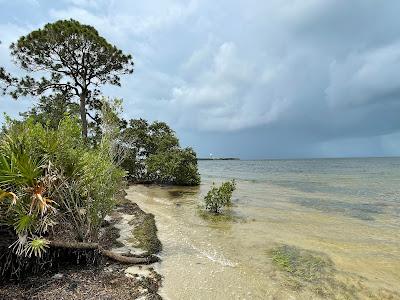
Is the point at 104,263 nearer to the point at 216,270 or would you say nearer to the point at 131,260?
the point at 131,260

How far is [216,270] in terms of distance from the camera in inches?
330

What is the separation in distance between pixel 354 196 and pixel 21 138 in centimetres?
2515

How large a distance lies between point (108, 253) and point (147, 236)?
2.90m

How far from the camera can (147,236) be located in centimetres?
1124

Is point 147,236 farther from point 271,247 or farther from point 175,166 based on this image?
point 175,166

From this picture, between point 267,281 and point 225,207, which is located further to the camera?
point 225,207

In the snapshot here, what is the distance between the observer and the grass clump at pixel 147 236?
992 centimetres

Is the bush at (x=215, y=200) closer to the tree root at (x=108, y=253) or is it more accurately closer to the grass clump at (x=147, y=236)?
the grass clump at (x=147, y=236)

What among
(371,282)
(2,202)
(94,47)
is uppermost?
(94,47)

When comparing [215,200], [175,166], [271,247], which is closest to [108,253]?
[271,247]

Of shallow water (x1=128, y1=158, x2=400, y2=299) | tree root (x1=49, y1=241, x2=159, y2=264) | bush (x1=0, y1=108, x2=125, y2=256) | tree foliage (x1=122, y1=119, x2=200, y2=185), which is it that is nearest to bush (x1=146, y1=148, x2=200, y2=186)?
tree foliage (x1=122, y1=119, x2=200, y2=185)

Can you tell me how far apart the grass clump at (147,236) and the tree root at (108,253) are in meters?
0.76

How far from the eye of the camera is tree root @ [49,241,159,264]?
7502 millimetres

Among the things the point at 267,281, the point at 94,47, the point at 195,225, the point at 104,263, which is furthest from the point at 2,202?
the point at 94,47
